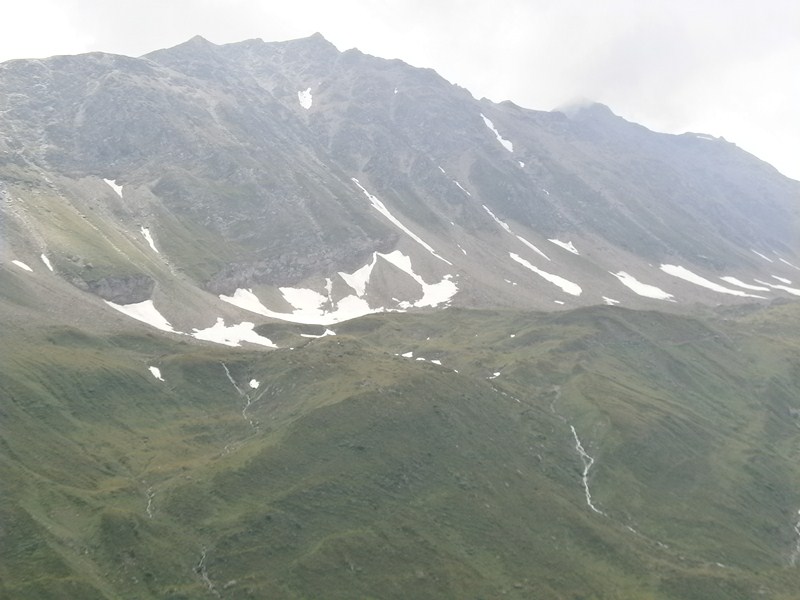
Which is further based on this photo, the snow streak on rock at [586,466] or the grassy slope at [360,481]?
the snow streak on rock at [586,466]

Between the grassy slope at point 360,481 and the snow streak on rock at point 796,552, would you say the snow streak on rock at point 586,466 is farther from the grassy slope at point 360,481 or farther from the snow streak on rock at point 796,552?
the snow streak on rock at point 796,552

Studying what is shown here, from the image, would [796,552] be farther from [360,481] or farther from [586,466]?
[360,481]

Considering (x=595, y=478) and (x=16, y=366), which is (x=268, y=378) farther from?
(x=595, y=478)

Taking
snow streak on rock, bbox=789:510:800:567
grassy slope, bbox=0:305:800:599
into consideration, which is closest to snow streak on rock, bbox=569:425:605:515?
grassy slope, bbox=0:305:800:599

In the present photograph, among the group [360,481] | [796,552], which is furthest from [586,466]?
[360,481]

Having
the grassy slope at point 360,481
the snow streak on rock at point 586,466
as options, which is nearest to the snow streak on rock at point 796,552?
the grassy slope at point 360,481

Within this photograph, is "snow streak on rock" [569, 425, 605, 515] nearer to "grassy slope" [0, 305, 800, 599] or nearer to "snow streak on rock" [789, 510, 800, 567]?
"grassy slope" [0, 305, 800, 599]

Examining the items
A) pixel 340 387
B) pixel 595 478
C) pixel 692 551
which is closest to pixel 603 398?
pixel 595 478

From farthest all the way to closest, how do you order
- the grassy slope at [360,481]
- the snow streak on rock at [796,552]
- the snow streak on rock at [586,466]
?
1. the snow streak on rock at [586,466]
2. the snow streak on rock at [796,552]
3. the grassy slope at [360,481]

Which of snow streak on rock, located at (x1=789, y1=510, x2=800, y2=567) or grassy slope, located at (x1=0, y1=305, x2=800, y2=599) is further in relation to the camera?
snow streak on rock, located at (x1=789, y1=510, x2=800, y2=567)
